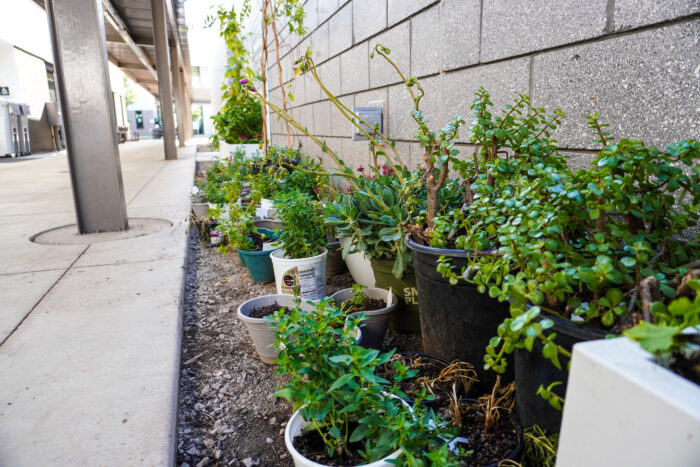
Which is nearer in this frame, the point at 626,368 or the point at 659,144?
the point at 626,368

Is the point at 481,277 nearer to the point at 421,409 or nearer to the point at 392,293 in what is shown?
the point at 421,409

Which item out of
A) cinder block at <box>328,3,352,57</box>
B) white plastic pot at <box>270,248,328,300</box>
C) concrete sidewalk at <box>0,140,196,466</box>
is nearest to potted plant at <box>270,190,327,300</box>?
white plastic pot at <box>270,248,328,300</box>

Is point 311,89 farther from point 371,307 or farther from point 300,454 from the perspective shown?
point 300,454

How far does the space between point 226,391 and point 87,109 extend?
2.49 m

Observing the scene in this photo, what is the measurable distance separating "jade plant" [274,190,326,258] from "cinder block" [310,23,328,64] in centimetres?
223

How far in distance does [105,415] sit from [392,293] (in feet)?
3.45

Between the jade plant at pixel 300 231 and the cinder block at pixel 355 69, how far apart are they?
4.30ft

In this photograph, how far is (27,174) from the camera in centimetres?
775

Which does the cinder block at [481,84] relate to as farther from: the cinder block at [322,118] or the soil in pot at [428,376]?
the cinder block at [322,118]

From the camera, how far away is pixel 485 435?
3.70 feet

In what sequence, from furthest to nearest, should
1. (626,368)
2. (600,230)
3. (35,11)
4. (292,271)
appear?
(35,11), (292,271), (600,230), (626,368)

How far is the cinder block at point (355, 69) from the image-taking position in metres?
3.13

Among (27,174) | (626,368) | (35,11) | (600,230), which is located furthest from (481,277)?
(35,11)

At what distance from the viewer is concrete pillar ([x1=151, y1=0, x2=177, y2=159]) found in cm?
954
